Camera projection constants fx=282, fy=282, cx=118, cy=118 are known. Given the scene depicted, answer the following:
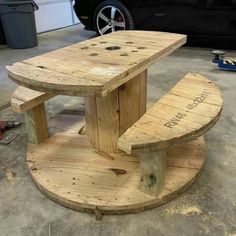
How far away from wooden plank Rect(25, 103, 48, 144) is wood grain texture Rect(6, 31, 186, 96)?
427 mm

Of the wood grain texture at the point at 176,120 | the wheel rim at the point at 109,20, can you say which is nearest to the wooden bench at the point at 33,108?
the wood grain texture at the point at 176,120

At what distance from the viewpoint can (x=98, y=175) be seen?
1510 mm

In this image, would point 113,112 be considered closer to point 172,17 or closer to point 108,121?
point 108,121

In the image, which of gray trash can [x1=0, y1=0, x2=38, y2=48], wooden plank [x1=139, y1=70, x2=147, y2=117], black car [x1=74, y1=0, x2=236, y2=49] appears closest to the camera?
wooden plank [x1=139, y1=70, x2=147, y2=117]

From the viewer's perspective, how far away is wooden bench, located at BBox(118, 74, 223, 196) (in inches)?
43.6

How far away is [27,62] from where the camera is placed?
1346 millimetres

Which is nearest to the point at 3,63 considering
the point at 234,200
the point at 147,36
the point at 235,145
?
the point at 147,36

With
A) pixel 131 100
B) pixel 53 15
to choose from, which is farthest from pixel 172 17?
pixel 53 15

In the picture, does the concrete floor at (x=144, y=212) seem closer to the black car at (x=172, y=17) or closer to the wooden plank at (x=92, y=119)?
the wooden plank at (x=92, y=119)

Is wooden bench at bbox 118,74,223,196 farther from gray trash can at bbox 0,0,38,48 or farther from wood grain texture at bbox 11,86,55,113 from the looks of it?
gray trash can at bbox 0,0,38,48

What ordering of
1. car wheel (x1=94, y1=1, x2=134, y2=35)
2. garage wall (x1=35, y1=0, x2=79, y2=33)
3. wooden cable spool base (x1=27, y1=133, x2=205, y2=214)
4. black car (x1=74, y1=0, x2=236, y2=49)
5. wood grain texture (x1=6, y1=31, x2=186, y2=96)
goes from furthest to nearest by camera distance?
garage wall (x1=35, y1=0, x2=79, y2=33) < car wheel (x1=94, y1=1, x2=134, y2=35) < black car (x1=74, y1=0, x2=236, y2=49) < wooden cable spool base (x1=27, y1=133, x2=205, y2=214) < wood grain texture (x1=6, y1=31, x2=186, y2=96)

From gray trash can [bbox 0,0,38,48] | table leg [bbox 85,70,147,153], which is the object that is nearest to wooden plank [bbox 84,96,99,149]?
table leg [bbox 85,70,147,153]

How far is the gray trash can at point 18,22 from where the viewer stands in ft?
13.2

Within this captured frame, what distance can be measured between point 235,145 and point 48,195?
1.18 metres
